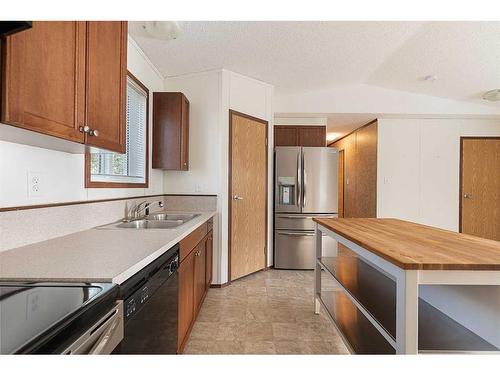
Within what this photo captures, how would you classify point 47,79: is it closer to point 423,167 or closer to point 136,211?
point 136,211

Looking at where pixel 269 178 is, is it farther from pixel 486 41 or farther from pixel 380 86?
pixel 486 41

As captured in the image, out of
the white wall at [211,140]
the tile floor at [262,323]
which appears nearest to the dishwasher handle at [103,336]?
the tile floor at [262,323]

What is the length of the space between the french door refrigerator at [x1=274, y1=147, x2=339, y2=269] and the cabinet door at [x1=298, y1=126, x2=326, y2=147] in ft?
2.24

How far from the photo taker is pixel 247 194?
360 centimetres

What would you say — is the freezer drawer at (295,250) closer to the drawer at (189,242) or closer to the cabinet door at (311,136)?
the cabinet door at (311,136)

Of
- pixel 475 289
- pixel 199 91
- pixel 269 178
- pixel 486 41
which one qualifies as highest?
pixel 486 41

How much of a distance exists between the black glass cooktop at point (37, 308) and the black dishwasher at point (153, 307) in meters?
0.17

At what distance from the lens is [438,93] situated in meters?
4.29

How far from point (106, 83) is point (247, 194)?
2.40 metres

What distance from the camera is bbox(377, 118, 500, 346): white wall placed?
4.78 metres

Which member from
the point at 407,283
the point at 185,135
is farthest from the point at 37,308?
the point at 185,135
